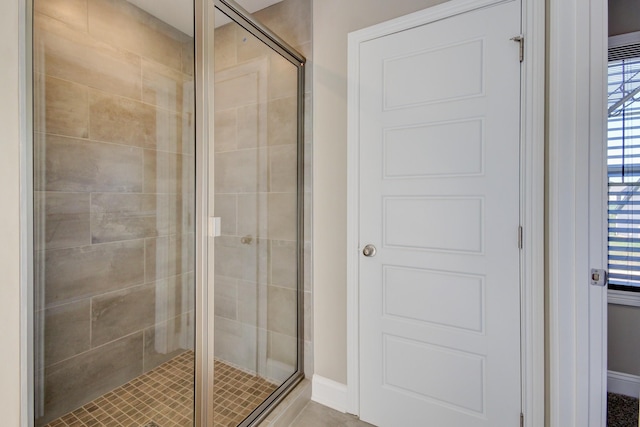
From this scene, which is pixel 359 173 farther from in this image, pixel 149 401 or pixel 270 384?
pixel 149 401

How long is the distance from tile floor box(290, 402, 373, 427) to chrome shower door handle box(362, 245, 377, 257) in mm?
935

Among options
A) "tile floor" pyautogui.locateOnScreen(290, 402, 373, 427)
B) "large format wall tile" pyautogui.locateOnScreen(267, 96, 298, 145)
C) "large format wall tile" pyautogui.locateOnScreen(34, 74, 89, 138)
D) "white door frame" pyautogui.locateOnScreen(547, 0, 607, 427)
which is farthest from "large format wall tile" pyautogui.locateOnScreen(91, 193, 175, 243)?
"white door frame" pyautogui.locateOnScreen(547, 0, 607, 427)

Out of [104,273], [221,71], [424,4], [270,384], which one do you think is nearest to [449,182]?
[424,4]

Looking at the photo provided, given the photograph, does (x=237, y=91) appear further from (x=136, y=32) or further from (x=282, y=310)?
(x=282, y=310)

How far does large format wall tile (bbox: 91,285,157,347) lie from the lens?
121 centimetres

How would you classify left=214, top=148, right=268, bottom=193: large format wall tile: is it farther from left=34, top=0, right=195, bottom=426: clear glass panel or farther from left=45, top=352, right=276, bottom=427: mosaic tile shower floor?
left=45, top=352, right=276, bottom=427: mosaic tile shower floor

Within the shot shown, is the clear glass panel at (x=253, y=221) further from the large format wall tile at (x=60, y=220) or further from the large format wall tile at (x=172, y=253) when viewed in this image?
the large format wall tile at (x=60, y=220)

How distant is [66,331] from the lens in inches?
41.4

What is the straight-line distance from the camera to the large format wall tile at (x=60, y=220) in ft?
2.93

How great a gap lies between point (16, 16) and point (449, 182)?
1656 mm

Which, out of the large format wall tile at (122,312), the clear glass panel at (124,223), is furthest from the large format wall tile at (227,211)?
the large format wall tile at (122,312)

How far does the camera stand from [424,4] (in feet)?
4.81

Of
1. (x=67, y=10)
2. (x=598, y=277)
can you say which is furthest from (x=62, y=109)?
(x=598, y=277)

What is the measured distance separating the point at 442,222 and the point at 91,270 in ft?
5.22
